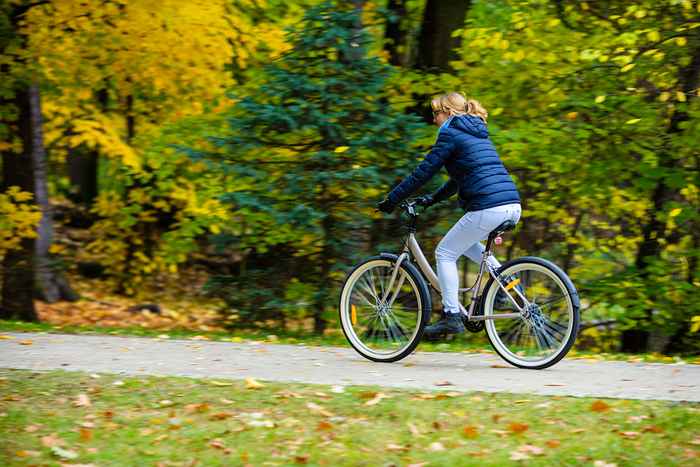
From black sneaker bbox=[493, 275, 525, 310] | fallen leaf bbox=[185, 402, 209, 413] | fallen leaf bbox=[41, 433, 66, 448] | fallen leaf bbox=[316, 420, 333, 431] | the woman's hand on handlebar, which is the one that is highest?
the woman's hand on handlebar

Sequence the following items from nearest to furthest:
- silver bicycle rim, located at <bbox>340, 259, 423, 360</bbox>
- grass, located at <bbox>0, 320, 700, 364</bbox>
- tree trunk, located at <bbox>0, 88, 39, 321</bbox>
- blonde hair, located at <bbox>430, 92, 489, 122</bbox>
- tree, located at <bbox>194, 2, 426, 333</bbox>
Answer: blonde hair, located at <bbox>430, 92, 489, 122</bbox> → silver bicycle rim, located at <bbox>340, 259, 423, 360</bbox> → grass, located at <bbox>0, 320, 700, 364</bbox> → tree, located at <bbox>194, 2, 426, 333</bbox> → tree trunk, located at <bbox>0, 88, 39, 321</bbox>

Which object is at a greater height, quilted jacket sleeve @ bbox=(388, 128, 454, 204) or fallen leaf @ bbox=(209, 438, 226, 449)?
quilted jacket sleeve @ bbox=(388, 128, 454, 204)

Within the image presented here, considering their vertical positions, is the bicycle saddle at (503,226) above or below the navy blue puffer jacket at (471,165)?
below

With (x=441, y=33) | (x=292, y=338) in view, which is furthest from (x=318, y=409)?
(x=441, y=33)

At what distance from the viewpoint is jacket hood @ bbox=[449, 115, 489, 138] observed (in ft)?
21.5

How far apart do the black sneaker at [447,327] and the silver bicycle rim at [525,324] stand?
0.21 meters

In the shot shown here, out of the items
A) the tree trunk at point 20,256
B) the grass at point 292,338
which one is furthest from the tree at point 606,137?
the tree trunk at point 20,256

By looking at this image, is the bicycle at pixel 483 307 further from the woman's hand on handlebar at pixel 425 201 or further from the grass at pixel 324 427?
the grass at pixel 324 427

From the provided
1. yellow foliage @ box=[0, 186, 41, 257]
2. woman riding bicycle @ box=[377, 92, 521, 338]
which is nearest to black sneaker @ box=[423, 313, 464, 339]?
woman riding bicycle @ box=[377, 92, 521, 338]

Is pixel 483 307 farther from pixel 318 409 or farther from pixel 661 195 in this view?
pixel 661 195

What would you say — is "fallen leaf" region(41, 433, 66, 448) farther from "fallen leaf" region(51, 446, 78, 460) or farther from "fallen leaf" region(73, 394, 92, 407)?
"fallen leaf" region(73, 394, 92, 407)

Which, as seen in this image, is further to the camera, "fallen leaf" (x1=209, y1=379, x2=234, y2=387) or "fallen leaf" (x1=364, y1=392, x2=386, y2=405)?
"fallen leaf" (x1=209, y1=379, x2=234, y2=387)

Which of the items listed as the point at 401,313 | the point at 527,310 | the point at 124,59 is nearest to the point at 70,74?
the point at 124,59

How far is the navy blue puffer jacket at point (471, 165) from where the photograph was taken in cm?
647
